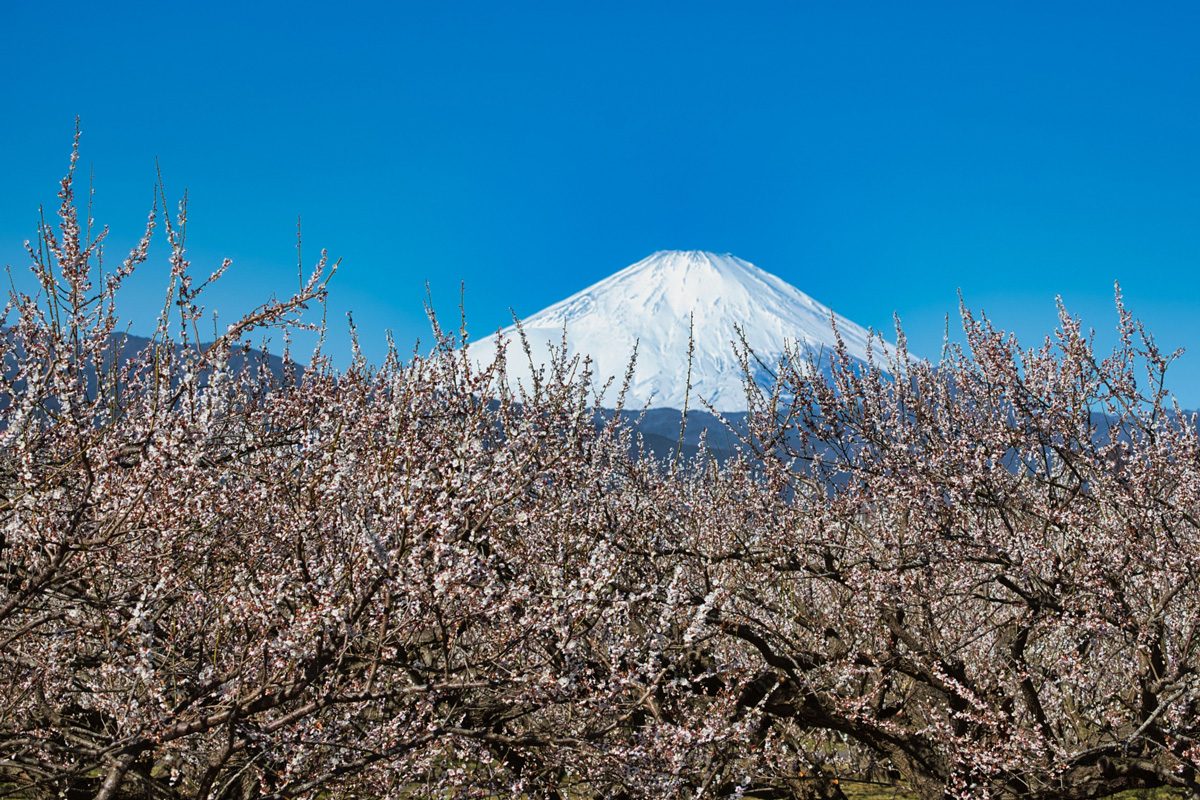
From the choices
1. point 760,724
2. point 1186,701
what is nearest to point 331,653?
point 760,724

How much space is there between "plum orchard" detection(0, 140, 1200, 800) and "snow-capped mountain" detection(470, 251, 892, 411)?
357 feet

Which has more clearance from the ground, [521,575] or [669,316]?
[669,316]

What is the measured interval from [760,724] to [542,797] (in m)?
2.26

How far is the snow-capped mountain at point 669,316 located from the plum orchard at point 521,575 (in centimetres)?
10884

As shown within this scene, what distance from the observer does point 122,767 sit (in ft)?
11.9

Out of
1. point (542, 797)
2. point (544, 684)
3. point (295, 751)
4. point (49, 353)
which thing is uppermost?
point (49, 353)

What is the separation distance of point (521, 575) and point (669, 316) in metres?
136

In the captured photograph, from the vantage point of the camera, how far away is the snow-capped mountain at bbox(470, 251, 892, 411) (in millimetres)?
123625

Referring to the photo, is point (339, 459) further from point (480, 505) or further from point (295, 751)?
point (295, 751)

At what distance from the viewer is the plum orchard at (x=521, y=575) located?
3.53 metres

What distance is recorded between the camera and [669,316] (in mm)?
138625

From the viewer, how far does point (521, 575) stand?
410cm

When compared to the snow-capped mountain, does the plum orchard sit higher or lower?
lower

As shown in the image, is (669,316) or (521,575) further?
(669,316)
